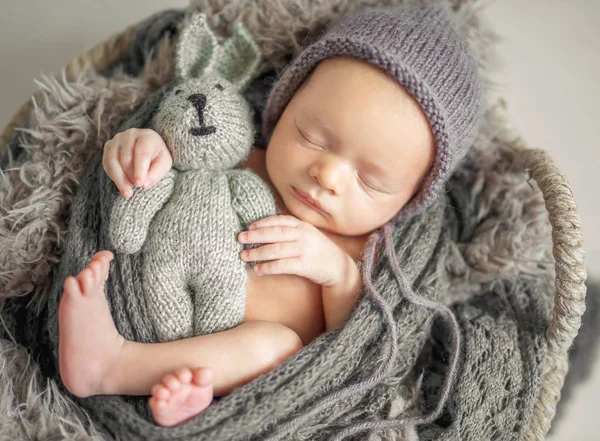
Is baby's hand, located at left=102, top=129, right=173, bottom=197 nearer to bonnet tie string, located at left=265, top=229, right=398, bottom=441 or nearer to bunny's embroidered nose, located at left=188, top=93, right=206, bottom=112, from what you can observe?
bunny's embroidered nose, located at left=188, top=93, right=206, bottom=112

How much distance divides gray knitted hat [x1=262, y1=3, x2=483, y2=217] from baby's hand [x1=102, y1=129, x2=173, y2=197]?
12.0 inches

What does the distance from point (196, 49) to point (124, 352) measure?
642 millimetres

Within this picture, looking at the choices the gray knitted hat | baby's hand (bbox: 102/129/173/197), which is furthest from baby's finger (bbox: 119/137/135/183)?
the gray knitted hat

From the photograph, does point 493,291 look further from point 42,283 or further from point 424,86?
point 42,283

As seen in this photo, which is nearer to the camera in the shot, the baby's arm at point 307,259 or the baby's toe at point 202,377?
the baby's toe at point 202,377

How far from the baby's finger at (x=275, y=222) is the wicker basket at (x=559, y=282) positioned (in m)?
0.50

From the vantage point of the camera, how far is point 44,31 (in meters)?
1.64

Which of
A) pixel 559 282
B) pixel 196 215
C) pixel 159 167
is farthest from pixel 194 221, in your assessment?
pixel 559 282

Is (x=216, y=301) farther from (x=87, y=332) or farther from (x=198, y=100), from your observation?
(x=198, y=100)

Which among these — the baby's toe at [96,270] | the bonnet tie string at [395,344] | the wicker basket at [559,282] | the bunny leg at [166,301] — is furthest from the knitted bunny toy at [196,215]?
the wicker basket at [559,282]

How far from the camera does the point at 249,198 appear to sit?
1039mm

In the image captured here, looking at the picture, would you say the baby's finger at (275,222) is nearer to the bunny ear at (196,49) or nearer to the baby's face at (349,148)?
the baby's face at (349,148)

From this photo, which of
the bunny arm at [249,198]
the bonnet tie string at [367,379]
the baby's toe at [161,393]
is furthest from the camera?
the bunny arm at [249,198]

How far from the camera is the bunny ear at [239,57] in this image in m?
1.19
